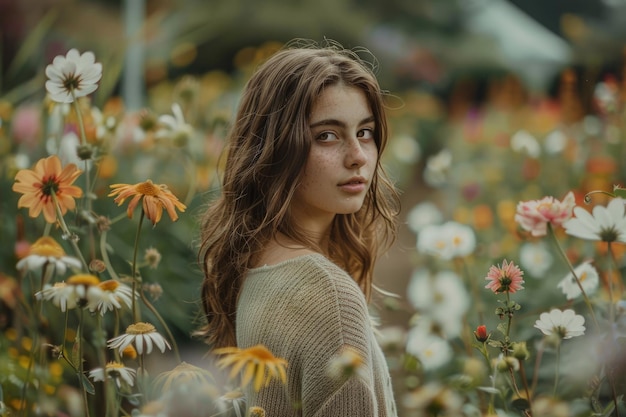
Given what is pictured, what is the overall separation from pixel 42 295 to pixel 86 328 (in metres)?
1.11

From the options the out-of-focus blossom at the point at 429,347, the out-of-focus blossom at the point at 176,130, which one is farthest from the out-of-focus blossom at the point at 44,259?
the out-of-focus blossom at the point at 429,347

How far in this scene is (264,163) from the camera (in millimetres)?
1423

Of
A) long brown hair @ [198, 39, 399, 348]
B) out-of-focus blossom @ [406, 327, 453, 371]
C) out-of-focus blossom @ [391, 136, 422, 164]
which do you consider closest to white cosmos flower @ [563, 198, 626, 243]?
long brown hair @ [198, 39, 399, 348]

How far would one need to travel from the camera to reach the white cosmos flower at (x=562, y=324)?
120cm

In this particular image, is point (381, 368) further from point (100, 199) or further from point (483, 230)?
point (483, 230)

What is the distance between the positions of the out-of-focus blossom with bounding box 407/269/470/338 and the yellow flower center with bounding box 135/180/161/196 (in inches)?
27.3

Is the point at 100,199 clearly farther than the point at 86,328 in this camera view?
Yes

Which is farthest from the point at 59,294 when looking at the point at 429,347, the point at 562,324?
the point at 429,347

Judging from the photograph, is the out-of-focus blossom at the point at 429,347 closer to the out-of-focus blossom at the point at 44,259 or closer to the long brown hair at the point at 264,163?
the long brown hair at the point at 264,163

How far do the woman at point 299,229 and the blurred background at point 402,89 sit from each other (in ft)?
1.06

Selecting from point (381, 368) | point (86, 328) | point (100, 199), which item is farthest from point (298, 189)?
point (100, 199)

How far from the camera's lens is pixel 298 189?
140cm

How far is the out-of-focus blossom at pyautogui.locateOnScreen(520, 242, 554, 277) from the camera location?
2.48 metres

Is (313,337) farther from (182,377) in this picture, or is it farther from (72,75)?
(72,75)
